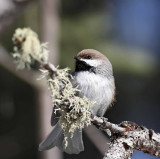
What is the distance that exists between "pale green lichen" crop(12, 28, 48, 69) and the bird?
122 cm

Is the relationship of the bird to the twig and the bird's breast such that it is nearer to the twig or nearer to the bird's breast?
the bird's breast

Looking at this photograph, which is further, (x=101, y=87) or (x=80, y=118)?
(x=101, y=87)

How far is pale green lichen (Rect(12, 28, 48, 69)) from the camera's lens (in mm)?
1476

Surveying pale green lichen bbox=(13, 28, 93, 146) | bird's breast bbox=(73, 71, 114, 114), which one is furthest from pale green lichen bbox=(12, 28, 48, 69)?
bird's breast bbox=(73, 71, 114, 114)

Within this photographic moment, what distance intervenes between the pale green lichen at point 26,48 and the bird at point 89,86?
122 centimetres

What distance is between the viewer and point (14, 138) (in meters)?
4.62

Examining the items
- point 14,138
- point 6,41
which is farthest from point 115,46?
point 14,138

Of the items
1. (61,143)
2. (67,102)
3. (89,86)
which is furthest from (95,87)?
(67,102)

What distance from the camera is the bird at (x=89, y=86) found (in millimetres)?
2791

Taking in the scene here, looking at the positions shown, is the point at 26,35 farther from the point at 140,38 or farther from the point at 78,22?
the point at 140,38

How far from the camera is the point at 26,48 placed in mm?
1501

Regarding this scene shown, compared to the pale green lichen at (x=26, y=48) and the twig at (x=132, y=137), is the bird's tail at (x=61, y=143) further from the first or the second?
the pale green lichen at (x=26, y=48)

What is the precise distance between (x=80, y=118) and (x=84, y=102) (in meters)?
0.07

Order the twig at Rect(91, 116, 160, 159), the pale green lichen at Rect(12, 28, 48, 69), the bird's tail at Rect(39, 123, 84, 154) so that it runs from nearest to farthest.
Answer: the pale green lichen at Rect(12, 28, 48, 69) → the twig at Rect(91, 116, 160, 159) → the bird's tail at Rect(39, 123, 84, 154)
